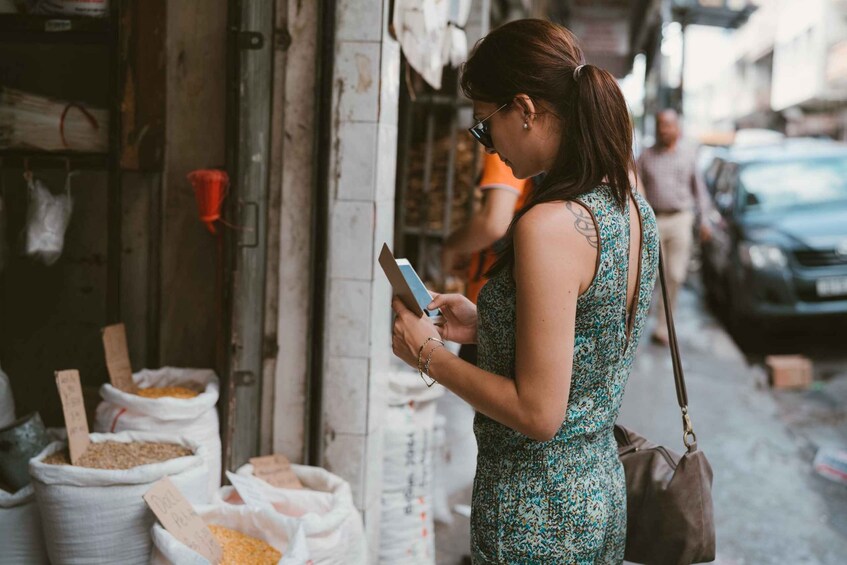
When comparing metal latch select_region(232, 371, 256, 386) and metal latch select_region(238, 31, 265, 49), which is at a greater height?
metal latch select_region(238, 31, 265, 49)

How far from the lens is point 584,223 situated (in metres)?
1.81

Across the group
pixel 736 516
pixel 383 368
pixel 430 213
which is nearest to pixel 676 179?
pixel 430 213

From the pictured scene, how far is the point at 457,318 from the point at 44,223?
1913mm

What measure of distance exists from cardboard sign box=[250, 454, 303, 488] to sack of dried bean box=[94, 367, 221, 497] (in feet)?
0.50

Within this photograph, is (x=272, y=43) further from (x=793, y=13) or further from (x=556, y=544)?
(x=793, y=13)

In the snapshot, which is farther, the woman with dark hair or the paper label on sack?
the paper label on sack

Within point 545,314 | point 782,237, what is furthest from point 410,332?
point 782,237

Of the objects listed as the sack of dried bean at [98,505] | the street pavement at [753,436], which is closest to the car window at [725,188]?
the street pavement at [753,436]

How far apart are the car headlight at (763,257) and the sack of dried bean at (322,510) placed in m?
7.18

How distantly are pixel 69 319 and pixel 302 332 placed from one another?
39.4 inches

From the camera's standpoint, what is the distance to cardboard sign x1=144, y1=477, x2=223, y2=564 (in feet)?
9.21

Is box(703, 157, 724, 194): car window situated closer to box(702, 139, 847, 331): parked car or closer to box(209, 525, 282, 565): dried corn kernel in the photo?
box(702, 139, 847, 331): parked car

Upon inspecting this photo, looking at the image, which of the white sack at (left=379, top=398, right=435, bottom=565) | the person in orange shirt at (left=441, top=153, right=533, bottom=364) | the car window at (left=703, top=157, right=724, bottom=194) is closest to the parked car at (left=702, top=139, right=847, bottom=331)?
the car window at (left=703, top=157, right=724, bottom=194)

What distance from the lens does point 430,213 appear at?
6730 mm
